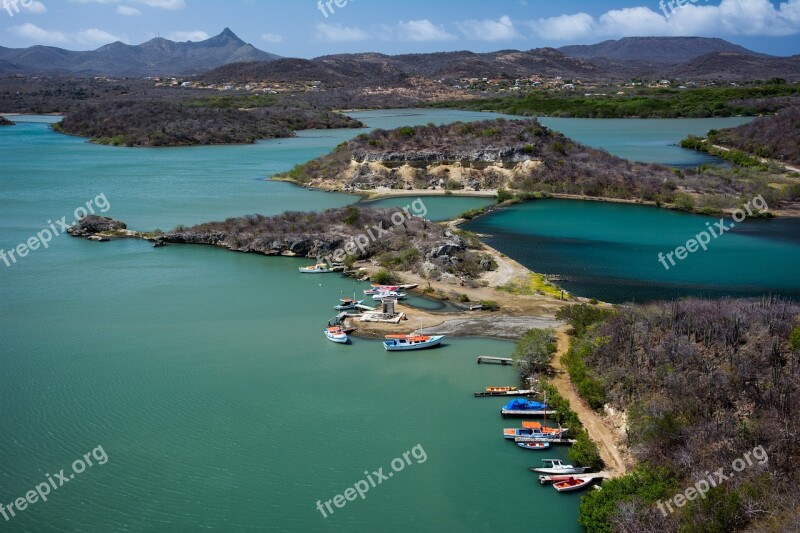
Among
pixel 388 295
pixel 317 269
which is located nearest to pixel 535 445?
pixel 388 295

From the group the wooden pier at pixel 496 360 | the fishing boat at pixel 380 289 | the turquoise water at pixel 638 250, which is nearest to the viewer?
the wooden pier at pixel 496 360

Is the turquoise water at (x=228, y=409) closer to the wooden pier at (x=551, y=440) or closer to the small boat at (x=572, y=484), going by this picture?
the small boat at (x=572, y=484)

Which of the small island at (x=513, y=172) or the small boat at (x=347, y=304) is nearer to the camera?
the small boat at (x=347, y=304)

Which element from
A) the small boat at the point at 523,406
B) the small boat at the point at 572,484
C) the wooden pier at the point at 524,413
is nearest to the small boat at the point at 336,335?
the small boat at the point at 523,406

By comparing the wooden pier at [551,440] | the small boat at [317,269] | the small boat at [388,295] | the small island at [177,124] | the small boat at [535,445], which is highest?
the small island at [177,124]

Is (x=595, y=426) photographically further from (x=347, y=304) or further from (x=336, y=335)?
(x=347, y=304)

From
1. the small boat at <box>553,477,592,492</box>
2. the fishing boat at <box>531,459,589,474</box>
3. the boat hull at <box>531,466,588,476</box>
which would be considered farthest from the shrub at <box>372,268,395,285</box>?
the small boat at <box>553,477,592,492</box>

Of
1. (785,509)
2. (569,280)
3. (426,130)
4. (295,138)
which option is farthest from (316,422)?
(295,138)

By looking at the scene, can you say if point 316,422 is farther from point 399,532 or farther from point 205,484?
point 399,532
